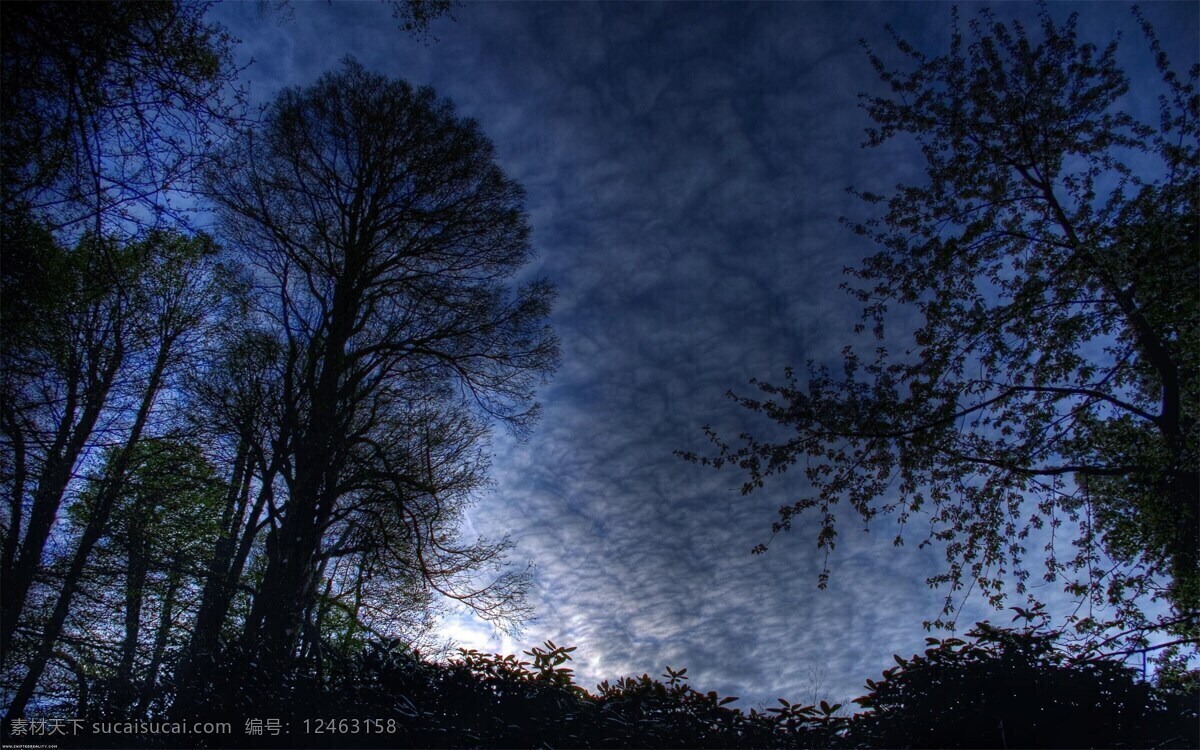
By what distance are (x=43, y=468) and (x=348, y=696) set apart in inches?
211

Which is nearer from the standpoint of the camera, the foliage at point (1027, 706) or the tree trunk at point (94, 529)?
the foliage at point (1027, 706)

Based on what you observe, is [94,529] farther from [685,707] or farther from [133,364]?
[685,707]

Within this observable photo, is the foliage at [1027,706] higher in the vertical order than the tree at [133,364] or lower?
lower

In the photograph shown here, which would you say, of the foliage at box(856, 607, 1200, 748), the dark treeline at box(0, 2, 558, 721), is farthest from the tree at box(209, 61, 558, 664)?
the foliage at box(856, 607, 1200, 748)

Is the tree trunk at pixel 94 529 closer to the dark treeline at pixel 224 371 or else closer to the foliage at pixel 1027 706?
the dark treeline at pixel 224 371

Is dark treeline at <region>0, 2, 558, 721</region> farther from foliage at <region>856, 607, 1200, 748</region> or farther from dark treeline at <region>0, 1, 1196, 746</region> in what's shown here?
foliage at <region>856, 607, 1200, 748</region>

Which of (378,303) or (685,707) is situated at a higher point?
(378,303)

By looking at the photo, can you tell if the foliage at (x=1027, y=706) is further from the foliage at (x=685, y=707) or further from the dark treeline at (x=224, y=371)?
the dark treeline at (x=224, y=371)

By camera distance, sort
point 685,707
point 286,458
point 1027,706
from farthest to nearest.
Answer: point 286,458
point 685,707
point 1027,706

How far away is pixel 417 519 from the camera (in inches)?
336

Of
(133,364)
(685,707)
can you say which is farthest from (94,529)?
(685,707)

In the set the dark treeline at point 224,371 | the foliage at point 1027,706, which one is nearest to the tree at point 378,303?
the dark treeline at point 224,371

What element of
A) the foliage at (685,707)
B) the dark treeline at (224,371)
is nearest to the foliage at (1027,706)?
the foliage at (685,707)

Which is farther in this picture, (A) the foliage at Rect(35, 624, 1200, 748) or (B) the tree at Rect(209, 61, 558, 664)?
(B) the tree at Rect(209, 61, 558, 664)
